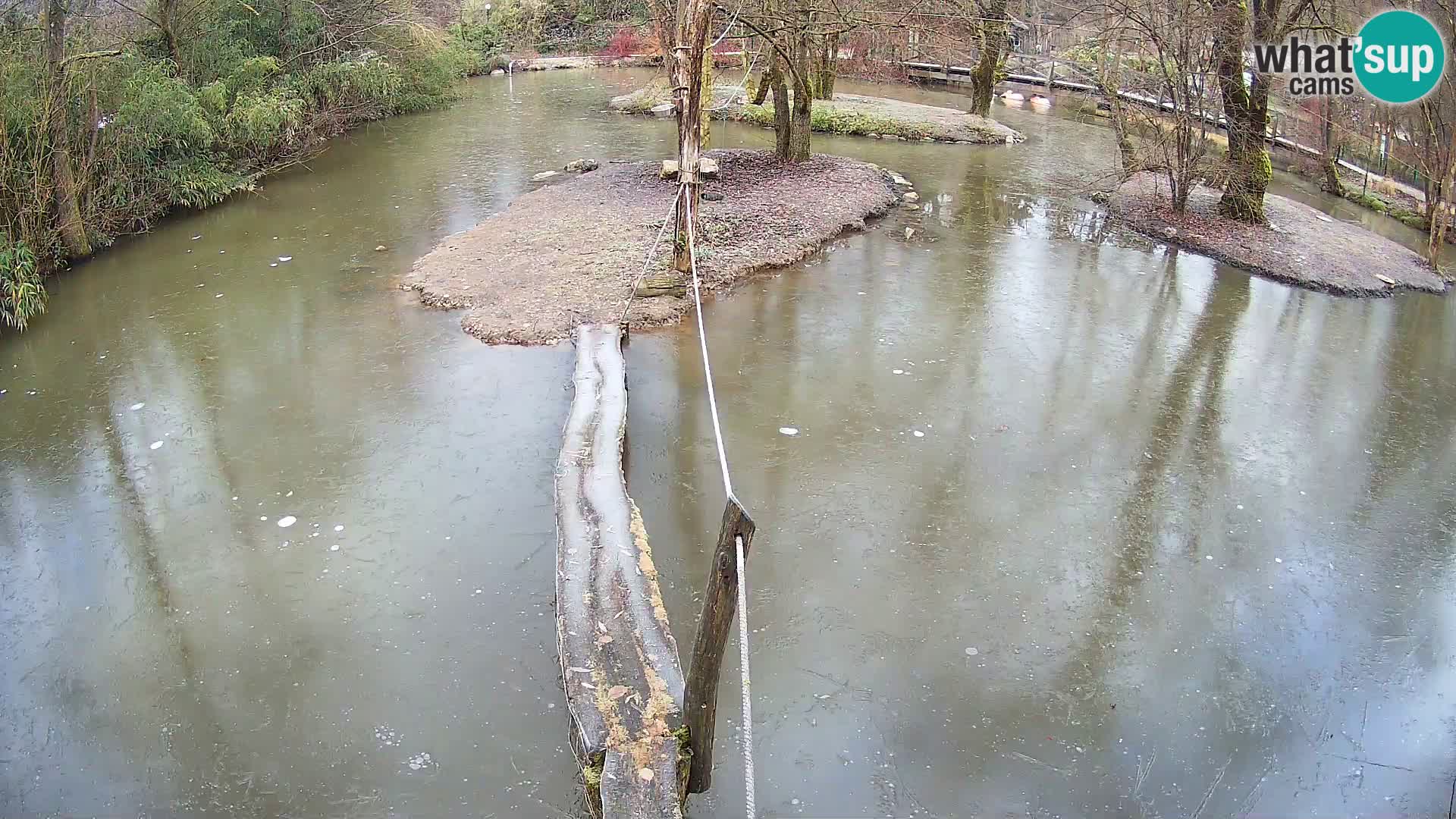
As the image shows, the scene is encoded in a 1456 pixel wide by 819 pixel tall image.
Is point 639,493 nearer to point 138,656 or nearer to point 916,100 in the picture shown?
point 138,656

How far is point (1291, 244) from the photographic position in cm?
1107

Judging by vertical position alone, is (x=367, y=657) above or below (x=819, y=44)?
below

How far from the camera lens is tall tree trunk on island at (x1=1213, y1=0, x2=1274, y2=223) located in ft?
34.7

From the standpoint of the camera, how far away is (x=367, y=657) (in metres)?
4.52

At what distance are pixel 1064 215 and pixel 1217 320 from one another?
3.75 meters

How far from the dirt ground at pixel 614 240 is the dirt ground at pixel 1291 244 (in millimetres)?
3458

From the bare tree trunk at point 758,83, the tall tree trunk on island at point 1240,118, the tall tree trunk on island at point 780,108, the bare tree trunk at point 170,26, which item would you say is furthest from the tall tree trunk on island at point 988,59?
the bare tree trunk at point 170,26

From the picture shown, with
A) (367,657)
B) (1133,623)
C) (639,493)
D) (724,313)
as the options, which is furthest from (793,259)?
(367,657)

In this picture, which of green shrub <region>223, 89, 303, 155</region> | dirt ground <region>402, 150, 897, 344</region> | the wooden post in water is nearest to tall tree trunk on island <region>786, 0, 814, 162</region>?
dirt ground <region>402, 150, 897, 344</region>

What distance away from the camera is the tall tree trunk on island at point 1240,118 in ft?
34.7

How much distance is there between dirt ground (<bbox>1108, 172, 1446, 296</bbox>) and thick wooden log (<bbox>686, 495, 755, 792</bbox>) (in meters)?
9.27

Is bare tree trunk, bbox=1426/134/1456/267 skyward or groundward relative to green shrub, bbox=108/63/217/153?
groundward

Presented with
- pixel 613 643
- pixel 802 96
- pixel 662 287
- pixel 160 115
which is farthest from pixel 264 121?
pixel 613 643

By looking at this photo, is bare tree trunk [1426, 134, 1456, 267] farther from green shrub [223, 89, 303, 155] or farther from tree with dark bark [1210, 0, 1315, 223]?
green shrub [223, 89, 303, 155]
